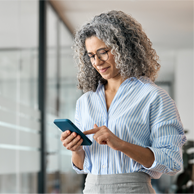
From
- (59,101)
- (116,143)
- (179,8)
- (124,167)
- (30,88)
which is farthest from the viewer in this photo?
(59,101)

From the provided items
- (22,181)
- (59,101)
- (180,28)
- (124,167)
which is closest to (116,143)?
(124,167)

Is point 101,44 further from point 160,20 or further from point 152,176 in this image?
→ point 160,20

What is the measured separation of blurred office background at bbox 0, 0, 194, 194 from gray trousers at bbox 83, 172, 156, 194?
25.5 inches

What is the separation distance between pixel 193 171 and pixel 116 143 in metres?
3.63

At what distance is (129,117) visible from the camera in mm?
1191

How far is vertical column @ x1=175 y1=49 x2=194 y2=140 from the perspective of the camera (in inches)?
221

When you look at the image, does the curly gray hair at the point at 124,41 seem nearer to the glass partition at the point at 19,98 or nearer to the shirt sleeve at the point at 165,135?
the shirt sleeve at the point at 165,135

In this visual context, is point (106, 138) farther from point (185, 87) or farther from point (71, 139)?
point (185, 87)

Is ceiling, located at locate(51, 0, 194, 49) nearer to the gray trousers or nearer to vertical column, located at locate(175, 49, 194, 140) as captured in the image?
vertical column, located at locate(175, 49, 194, 140)

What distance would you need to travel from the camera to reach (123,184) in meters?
1.16

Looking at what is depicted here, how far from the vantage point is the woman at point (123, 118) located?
114cm

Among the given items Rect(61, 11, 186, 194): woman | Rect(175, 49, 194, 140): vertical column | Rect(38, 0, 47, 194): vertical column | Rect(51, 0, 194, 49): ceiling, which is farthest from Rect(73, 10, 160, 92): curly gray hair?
Rect(175, 49, 194, 140): vertical column

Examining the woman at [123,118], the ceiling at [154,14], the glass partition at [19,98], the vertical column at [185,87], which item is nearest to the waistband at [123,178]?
the woman at [123,118]

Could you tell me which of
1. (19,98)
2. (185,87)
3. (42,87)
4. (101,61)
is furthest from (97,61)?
(185,87)
